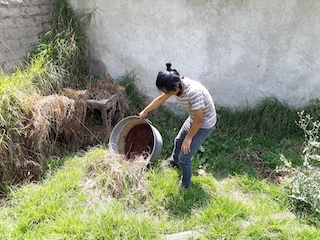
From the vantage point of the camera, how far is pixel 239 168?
3799mm

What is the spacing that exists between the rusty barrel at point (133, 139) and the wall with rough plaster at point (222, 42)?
100 cm

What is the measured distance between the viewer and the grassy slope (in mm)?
2764

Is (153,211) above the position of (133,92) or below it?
below

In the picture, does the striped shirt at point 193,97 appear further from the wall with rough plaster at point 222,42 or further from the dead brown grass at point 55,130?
the wall with rough plaster at point 222,42

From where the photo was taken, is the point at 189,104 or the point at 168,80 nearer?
the point at 168,80

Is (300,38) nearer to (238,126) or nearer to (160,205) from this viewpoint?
(238,126)

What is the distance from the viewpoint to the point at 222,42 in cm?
444

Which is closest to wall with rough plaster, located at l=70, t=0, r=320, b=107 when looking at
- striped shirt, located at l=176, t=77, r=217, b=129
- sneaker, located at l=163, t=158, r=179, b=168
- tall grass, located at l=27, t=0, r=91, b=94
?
tall grass, located at l=27, t=0, r=91, b=94

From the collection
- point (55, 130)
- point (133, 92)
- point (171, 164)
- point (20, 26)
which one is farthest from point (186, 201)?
point (20, 26)

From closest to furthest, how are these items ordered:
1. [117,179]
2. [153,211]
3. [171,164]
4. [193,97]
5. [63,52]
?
[193,97] → [153,211] → [117,179] → [171,164] → [63,52]

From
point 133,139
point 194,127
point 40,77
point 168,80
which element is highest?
Answer: point 168,80

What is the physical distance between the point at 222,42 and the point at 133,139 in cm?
186

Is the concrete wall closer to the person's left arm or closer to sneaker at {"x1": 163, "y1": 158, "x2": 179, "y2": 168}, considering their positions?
sneaker at {"x1": 163, "y1": 158, "x2": 179, "y2": 168}

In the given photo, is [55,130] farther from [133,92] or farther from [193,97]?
[193,97]
